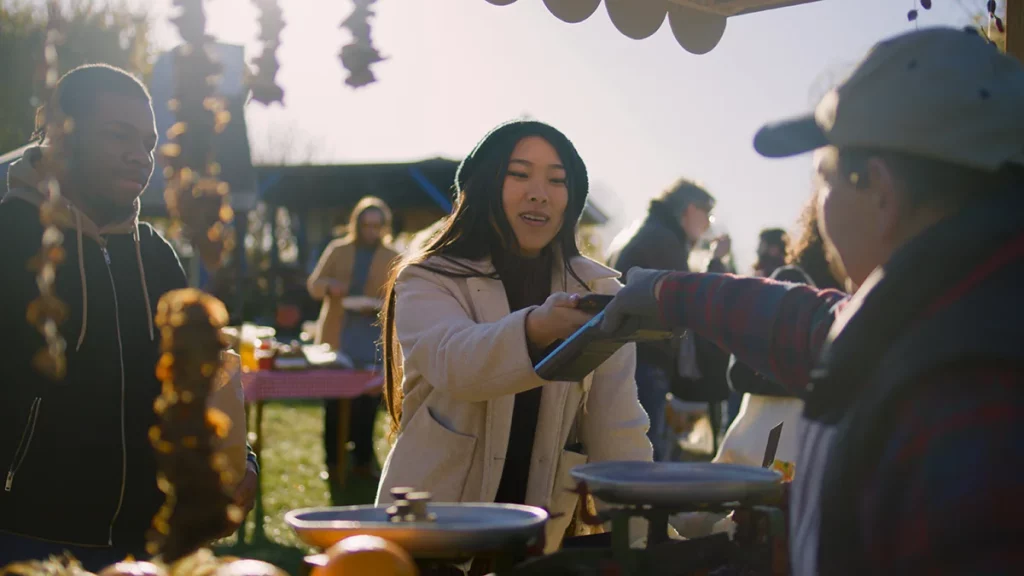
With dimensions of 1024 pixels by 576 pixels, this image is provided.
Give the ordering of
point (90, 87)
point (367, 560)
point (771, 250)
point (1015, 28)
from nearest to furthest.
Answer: point (367, 560)
point (90, 87)
point (1015, 28)
point (771, 250)

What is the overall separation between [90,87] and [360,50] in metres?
0.83

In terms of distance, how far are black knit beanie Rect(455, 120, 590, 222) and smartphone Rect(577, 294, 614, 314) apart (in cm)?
59

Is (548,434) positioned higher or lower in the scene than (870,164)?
lower

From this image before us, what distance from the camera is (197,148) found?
3.74ft

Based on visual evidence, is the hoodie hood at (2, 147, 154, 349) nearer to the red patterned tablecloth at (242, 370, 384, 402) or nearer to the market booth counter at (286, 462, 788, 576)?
the market booth counter at (286, 462, 788, 576)

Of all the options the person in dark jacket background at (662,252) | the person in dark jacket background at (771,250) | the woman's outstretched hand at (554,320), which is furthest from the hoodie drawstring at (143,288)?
the person in dark jacket background at (771,250)

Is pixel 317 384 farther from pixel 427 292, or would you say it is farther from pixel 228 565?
pixel 228 565

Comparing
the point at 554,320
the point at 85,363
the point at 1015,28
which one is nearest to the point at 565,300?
the point at 554,320

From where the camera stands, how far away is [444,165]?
16.7 metres

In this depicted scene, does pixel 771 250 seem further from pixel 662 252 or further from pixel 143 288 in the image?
pixel 143 288

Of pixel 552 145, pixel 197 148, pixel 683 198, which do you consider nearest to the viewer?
pixel 197 148

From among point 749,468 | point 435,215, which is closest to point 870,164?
point 749,468

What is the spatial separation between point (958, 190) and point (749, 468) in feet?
1.99

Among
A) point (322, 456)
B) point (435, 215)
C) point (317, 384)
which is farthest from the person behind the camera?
point (435, 215)
